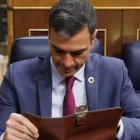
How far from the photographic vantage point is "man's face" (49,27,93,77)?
1049 millimetres

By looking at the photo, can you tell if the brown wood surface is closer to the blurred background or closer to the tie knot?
the blurred background

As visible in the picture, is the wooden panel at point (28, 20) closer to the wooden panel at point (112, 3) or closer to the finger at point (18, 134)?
the wooden panel at point (112, 3)

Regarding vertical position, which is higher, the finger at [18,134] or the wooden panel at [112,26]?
the wooden panel at [112,26]

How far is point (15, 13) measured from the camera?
8.29 ft

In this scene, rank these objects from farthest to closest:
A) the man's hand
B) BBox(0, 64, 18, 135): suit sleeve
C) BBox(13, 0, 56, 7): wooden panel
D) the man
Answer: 1. BBox(13, 0, 56, 7): wooden panel
2. BBox(0, 64, 18, 135): suit sleeve
3. the man
4. the man's hand

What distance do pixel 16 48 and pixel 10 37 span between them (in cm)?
97

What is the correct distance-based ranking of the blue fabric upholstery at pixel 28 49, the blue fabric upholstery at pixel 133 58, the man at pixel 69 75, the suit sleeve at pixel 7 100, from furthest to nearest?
the blue fabric upholstery at pixel 133 58 < the blue fabric upholstery at pixel 28 49 < the suit sleeve at pixel 7 100 < the man at pixel 69 75

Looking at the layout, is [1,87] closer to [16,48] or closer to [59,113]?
[59,113]

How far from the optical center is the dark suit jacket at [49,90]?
3.89 feet

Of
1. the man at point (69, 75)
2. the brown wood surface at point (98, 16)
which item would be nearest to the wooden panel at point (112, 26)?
the brown wood surface at point (98, 16)

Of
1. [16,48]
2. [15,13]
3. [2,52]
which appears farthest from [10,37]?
[2,52]

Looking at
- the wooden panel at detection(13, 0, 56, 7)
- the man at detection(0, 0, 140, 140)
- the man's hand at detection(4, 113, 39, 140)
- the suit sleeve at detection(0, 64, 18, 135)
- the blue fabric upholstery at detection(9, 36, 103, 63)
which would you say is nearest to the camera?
the man's hand at detection(4, 113, 39, 140)

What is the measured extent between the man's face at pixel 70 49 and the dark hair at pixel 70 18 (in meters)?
0.02

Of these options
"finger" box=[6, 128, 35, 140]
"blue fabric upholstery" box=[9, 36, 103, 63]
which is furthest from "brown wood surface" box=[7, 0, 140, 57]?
"finger" box=[6, 128, 35, 140]
